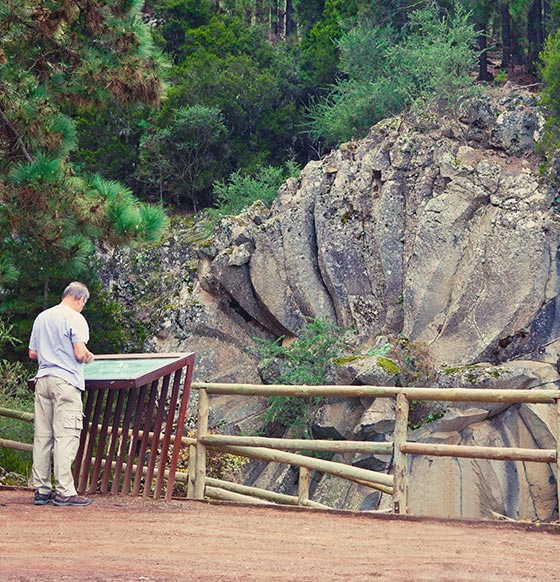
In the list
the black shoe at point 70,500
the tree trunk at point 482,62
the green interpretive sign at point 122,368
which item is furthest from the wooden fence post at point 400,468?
the tree trunk at point 482,62

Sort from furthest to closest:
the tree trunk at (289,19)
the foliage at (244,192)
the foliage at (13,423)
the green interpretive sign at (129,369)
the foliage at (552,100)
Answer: the tree trunk at (289,19), the foliage at (244,192), the foliage at (552,100), the foliage at (13,423), the green interpretive sign at (129,369)

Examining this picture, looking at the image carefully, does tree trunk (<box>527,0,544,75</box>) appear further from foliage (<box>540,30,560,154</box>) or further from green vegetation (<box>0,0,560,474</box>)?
foliage (<box>540,30,560,154</box>)

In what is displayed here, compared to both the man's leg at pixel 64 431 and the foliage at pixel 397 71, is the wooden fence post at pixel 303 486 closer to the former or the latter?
the man's leg at pixel 64 431

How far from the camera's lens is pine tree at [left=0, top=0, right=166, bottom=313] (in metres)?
11.2

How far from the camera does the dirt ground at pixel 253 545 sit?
513 centimetres

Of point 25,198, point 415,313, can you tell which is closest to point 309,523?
point 25,198

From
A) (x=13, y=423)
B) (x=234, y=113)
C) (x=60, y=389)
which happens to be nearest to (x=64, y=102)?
(x=13, y=423)

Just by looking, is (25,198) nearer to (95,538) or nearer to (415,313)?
(95,538)

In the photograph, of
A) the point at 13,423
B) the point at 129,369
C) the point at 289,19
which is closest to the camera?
the point at 129,369

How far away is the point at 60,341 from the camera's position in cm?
700

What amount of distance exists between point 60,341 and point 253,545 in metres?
2.23

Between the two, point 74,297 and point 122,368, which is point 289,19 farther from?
point 74,297

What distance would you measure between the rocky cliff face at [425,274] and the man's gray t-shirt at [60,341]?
367 inches

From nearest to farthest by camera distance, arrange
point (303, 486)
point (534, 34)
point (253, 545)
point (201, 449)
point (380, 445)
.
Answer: point (253, 545)
point (380, 445)
point (201, 449)
point (303, 486)
point (534, 34)
